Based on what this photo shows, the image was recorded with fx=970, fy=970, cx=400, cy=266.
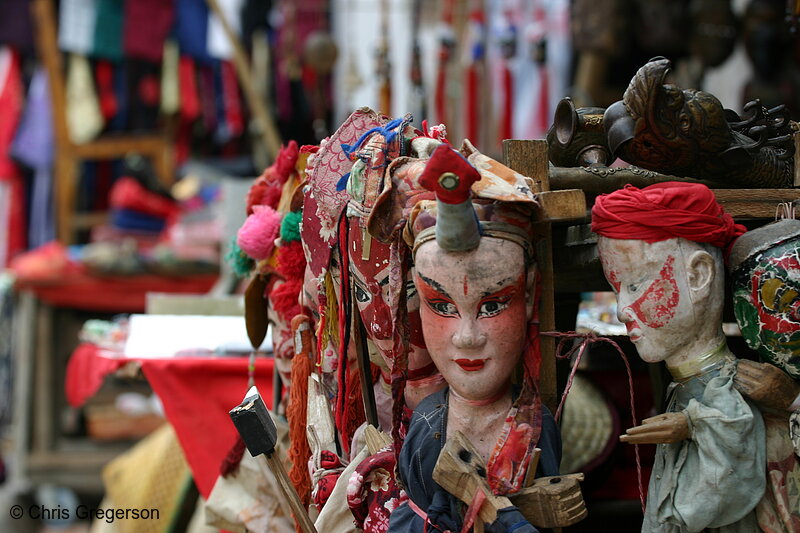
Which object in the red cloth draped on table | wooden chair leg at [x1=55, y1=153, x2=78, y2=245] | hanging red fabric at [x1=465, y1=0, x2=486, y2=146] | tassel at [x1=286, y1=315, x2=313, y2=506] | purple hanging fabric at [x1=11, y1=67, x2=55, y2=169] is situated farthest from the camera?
purple hanging fabric at [x1=11, y1=67, x2=55, y2=169]

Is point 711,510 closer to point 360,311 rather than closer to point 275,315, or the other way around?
point 360,311

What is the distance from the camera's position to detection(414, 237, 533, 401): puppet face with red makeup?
1.71m

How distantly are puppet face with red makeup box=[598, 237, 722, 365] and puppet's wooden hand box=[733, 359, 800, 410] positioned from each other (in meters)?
0.10

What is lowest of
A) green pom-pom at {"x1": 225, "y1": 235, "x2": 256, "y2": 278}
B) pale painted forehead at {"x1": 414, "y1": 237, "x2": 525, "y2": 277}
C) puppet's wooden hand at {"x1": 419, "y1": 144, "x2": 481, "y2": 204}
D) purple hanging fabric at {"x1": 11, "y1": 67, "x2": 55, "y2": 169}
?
green pom-pom at {"x1": 225, "y1": 235, "x2": 256, "y2": 278}

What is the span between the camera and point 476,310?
1.75 meters

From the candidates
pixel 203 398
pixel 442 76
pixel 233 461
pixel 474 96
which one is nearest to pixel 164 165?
pixel 442 76

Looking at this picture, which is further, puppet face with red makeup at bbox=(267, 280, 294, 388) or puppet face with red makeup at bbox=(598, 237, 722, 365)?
puppet face with red makeup at bbox=(267, 280, 294, 388)

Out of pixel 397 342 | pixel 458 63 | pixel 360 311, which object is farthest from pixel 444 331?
pixel 458 63

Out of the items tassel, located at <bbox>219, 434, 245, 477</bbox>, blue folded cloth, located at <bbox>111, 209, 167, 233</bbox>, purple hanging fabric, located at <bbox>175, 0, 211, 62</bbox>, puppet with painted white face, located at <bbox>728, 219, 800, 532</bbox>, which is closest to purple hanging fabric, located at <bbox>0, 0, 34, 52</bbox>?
purple hanging fabric, located at <bbox>175, 0, 211, 62</bbox>

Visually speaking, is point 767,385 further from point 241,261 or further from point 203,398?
point 203,398

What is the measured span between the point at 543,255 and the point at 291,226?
773mm

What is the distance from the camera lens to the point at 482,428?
1796 mm

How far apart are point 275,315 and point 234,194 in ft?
5.51

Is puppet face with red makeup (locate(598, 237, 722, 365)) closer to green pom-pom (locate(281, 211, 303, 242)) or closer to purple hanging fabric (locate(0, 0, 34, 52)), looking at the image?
green pom-pom (locate(281, 211, 303, 242))
